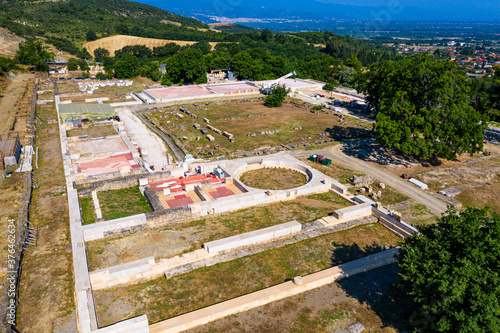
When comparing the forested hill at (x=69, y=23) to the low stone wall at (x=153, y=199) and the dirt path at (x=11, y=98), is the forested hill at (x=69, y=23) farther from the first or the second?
the low stone wall at (x=153, y=199)

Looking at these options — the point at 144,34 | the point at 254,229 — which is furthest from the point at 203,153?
the point at 144,34

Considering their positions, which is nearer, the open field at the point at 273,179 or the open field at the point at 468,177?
the open field at the point at 468,177

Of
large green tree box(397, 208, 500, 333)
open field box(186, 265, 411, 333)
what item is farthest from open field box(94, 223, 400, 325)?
large green tree box(397, 208, 500, 333)

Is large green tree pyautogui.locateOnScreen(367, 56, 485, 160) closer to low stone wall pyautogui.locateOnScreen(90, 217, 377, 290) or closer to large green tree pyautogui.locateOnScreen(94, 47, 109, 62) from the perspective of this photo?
low stone wall pyautogui.locateOnScreen(90, 217, 377, 290)

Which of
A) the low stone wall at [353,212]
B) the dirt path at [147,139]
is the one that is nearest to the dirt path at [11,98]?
the dirt path at [147,139]

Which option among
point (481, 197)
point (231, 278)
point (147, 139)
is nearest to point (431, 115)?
point (481, 197)

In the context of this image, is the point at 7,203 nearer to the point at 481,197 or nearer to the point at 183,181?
the point at 183,181

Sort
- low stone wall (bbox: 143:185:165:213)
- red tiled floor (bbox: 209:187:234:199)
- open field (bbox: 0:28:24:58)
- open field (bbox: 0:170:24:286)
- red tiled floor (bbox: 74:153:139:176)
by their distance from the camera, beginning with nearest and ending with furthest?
open field (bbox: 0:170:24:286) → low stone wall (bbox: 143:185:165:213) → red tiled floor (bbox: 209:187:234:199) → red tiled floor (bbox: 74:153:139:176) → open field (bbox: 0:28:24:58)
